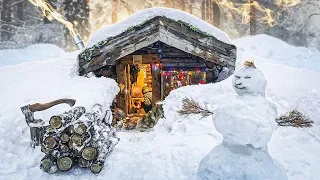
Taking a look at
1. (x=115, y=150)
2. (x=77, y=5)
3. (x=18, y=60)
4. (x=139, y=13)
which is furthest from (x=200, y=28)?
(x=18, y=60)

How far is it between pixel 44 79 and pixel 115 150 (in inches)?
176

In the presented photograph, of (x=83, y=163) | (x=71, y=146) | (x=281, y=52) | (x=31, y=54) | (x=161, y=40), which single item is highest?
(x=31, y=54)

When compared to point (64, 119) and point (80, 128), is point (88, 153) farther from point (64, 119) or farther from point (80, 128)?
point (64, 119)

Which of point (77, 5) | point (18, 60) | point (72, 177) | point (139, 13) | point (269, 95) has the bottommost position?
point (72, 177)

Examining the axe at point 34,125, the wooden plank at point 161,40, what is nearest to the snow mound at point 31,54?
the wooden plank at point 161,40

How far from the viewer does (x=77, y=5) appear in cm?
1769

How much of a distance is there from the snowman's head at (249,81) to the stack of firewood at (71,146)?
296 centimetres

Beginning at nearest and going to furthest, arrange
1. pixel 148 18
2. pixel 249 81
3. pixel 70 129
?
pixel 249 81 → pixel 70 129 → pixel 148 18

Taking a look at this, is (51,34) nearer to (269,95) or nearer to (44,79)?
(44,79)

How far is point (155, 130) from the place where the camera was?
8133 millimetres

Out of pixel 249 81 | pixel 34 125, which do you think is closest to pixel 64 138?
pixel 34 125

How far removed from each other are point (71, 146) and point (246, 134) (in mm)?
3278

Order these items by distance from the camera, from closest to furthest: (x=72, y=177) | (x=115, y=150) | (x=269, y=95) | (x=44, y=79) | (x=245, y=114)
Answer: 1. (x=245, y=114)
2. (x=72, y=177)
3. (x=115, y=150)
4. (x=269, y=95)
5. (x=44, y=79)

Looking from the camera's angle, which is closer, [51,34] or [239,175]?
Answer: [239,175]
